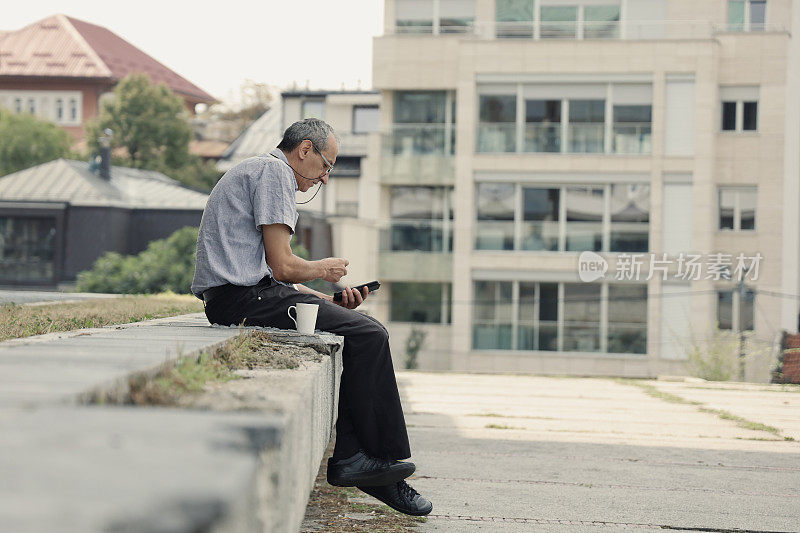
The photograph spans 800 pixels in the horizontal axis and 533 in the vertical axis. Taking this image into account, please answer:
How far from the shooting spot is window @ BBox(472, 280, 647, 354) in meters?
28.0

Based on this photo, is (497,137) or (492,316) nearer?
(492,316)

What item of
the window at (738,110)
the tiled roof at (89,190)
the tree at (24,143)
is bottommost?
the tiled roof at (89,190)

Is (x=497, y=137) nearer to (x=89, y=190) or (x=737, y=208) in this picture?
(x=737, y=208)

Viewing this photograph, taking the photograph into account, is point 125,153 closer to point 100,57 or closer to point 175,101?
point 175,101

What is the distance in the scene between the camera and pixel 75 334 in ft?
13.6

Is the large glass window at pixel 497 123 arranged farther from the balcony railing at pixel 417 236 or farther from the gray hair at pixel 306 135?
the gray hair at pixel 306 135

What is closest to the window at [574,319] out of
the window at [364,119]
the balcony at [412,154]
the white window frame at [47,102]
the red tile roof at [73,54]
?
the balcony at [412,154]

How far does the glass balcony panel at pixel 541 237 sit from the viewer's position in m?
28.5

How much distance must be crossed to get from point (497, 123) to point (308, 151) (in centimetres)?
2485

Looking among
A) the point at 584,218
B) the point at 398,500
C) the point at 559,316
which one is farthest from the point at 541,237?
the point at 398,500

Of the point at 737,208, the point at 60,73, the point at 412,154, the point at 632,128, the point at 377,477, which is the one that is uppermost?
the point at 60,73

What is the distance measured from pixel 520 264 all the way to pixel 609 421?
19.8 metres

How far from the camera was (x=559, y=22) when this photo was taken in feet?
97.3

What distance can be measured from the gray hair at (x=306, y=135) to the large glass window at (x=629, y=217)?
938 inches
